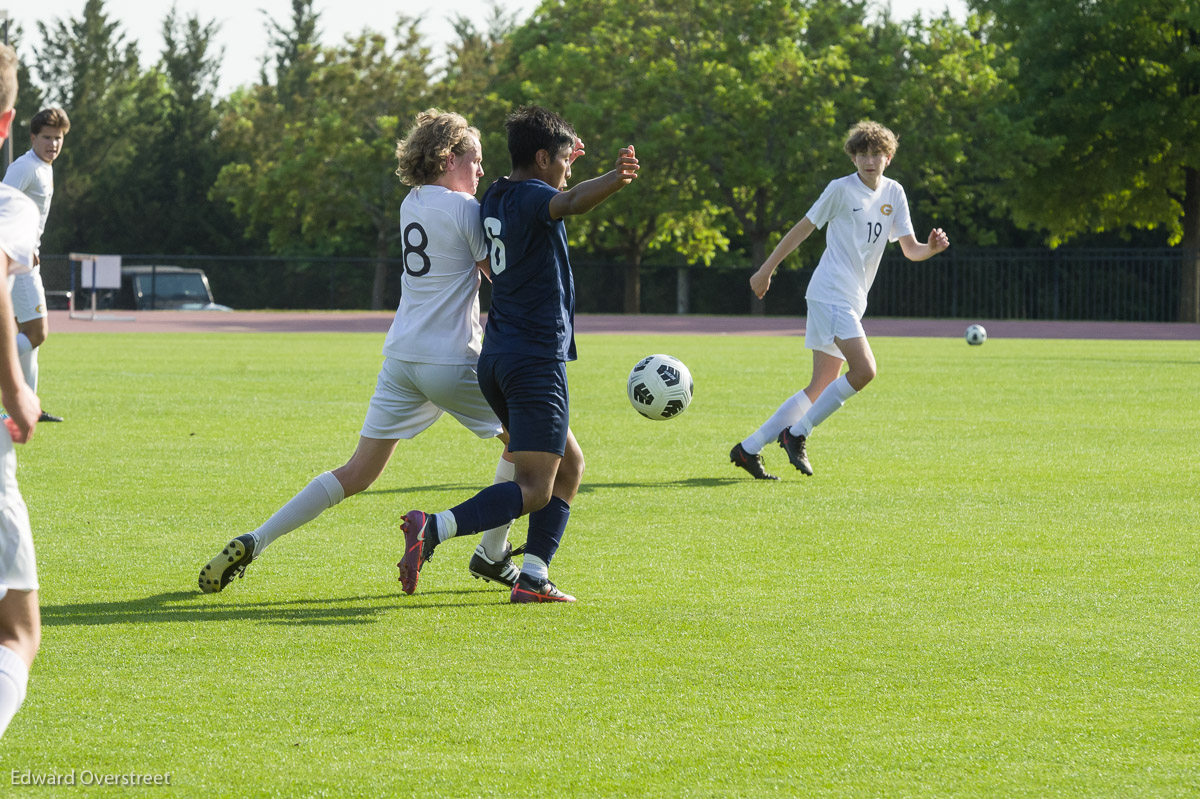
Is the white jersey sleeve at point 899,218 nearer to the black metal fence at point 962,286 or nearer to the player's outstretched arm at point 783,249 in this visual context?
the player's outstretched arm at point 783,249

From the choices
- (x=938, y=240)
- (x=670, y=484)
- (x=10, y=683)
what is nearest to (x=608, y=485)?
(x=670, y=484)

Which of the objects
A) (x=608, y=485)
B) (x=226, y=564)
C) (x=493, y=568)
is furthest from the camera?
(x=608, y=485)

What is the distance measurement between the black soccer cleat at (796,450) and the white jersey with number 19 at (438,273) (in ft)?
12.8

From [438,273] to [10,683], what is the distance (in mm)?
2900

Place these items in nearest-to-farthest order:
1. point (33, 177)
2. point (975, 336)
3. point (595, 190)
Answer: point (595, 190) < point (33, 177) < point (975, 336)

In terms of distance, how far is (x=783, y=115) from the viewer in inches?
1790

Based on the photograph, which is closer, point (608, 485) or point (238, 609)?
point (238, 609)

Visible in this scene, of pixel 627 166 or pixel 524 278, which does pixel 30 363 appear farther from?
pixel 627 166

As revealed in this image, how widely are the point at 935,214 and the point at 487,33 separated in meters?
43.4

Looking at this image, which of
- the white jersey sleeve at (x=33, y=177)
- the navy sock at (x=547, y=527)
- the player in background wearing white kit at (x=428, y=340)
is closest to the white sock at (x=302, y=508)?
the player in background wearing white kit at (x=428, y=340)

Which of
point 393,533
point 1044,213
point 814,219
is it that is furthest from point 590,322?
point 393,533

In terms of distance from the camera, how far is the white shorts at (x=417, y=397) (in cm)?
568

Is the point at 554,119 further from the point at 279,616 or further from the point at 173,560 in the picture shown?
the point at 173,560

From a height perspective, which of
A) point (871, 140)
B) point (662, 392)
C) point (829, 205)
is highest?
point (871, 140)
